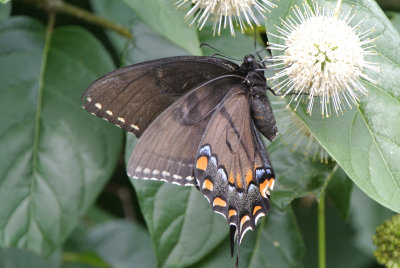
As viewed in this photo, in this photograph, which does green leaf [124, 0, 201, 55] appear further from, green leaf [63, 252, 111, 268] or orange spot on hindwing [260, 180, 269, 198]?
green leaf [63, 252, 111, 268]

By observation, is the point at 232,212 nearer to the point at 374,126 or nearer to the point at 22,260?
the point at 374,126

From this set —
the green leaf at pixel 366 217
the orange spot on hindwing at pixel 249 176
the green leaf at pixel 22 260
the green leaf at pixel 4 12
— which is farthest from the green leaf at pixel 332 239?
the green leaf at pixel 4 12

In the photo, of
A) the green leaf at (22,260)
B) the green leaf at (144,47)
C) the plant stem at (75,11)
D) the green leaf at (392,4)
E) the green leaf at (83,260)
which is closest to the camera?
the green leaf at (144,47)

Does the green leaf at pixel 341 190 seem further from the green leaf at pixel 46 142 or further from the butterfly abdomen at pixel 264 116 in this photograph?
the green leaf at pixel 46 142

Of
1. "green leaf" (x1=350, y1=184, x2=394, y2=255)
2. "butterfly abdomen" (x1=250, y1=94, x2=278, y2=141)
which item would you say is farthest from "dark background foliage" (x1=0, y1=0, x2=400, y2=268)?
"green leaf" (x1=350, y1=184, x2=394, y2=255)

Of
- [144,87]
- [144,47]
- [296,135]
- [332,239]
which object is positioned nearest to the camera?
[144,87]

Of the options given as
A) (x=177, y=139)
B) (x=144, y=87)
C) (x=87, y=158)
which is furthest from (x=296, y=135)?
(x=87, y=158)

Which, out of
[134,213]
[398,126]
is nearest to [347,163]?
[398,126]
